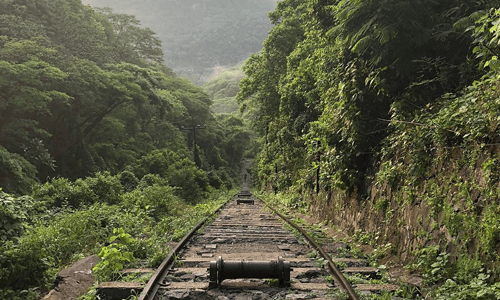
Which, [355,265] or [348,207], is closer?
[355,265]

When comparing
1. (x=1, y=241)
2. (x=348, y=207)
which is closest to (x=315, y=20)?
(x=348, y=207)

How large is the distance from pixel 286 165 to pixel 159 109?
13148 millimetres

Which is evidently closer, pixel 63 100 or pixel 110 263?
pixel 110 263

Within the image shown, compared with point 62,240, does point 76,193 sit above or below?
above

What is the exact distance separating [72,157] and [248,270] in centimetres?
2129

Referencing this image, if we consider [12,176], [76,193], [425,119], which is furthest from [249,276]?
[12,176]

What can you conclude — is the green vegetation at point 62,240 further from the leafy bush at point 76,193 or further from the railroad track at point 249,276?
the railroad track at point 249,276

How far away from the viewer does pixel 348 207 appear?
948 cm

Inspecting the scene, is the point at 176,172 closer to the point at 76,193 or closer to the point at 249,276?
the point at 76,193

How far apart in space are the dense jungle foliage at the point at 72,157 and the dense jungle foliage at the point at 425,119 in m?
4.44

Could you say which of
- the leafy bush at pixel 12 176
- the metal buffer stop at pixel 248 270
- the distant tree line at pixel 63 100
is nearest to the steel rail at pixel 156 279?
the metal buffer stop at pixel 248 270

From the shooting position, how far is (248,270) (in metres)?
5.00

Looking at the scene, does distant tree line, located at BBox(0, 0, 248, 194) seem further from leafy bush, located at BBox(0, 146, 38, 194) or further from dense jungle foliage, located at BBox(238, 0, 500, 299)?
dense jungle foliage, located at BBox(238, 0, 500, 299)

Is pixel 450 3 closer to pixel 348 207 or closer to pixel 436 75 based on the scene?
pixel 436 75
